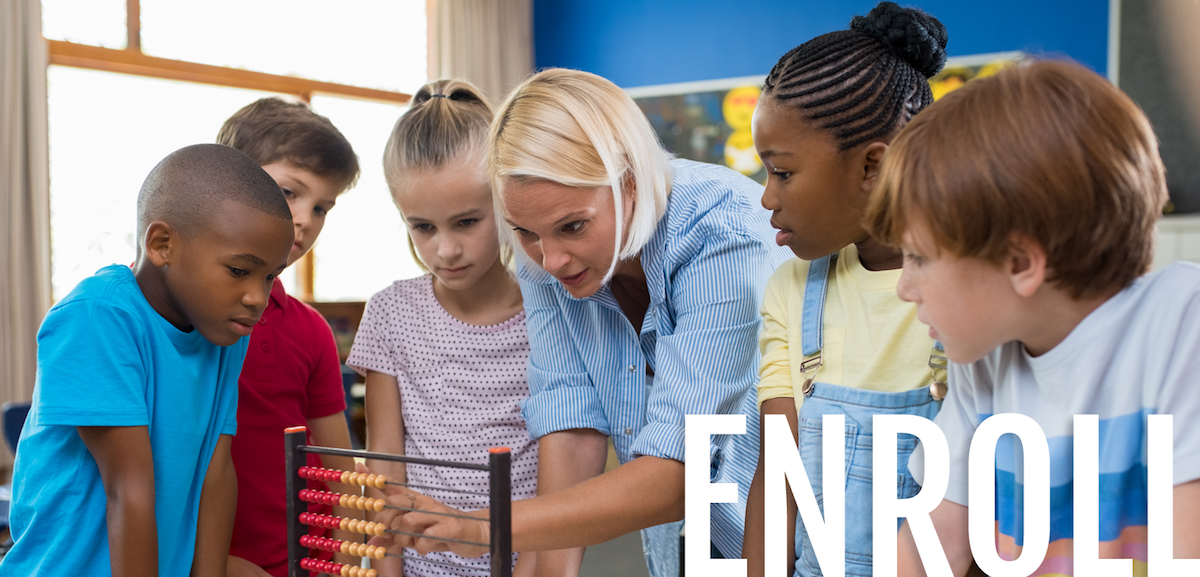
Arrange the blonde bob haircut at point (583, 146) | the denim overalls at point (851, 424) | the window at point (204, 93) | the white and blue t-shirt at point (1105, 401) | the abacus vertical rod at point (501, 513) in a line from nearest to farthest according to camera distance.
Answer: the white and blue t-shirt at point (1105, 401) → the abacus vertical rod at point (501, 513) → the denim overalls at point (851, 424) → the blonde bob haircut at point (583, 146) → the window at point (204, 93)

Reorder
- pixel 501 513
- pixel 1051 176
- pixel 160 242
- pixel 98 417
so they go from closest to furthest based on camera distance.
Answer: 1. pixel 1051 176
2. pixel 501 513
3. pixel 98 417
4. pixel 160 242

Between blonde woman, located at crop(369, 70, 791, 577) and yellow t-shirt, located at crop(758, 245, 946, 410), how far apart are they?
11cm

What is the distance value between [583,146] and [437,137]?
0.38 m

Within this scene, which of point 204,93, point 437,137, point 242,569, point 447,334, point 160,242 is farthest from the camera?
point 204,93

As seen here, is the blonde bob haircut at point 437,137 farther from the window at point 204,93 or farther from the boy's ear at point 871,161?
the window at point 204,93

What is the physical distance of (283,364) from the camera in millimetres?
1682

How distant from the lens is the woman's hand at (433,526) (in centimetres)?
116

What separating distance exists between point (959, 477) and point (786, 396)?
0.95 feet

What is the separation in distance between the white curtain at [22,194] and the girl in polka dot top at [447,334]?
147 inches

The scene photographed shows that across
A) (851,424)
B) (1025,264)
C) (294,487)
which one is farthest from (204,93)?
(1025,264)

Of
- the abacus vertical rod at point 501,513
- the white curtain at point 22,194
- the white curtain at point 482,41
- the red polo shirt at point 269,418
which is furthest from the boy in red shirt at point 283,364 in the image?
the white curtain at point 482,41

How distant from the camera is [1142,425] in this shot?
0.90m

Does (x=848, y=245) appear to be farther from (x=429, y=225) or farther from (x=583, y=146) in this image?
(x=429, y=225)

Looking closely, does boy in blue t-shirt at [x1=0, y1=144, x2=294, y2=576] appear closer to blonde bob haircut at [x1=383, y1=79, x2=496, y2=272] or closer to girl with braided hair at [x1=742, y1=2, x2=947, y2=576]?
blonde bob haircut at [x1=383, y1=79, x2=496, y2=272]
